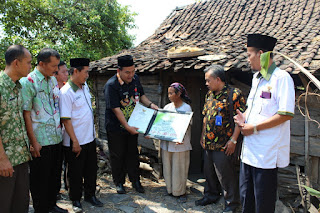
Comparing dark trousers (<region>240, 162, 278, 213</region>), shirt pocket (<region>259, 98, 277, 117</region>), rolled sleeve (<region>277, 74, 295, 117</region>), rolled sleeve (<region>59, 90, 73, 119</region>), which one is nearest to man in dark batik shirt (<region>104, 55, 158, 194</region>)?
rolled sleeve (<region>59, 90, 73, 119</region>)

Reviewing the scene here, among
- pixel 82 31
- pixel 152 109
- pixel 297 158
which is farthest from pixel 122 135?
pixel 82 31

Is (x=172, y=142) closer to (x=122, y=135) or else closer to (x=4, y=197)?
(x=122, y=135)

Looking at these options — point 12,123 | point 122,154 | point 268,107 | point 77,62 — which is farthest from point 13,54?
point 268,107

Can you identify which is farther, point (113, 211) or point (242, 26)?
point (242, 26)

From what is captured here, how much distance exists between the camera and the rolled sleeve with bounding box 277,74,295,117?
2.39 m

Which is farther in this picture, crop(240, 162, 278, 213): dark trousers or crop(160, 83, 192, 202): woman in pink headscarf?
crop(160, 83, 192, 202): woman in pink headscarf

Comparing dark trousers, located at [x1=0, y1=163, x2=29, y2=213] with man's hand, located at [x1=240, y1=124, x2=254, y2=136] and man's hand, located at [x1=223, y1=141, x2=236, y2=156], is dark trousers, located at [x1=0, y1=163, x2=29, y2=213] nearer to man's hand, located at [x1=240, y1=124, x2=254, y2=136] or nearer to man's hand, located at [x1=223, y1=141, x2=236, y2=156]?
man's hand, located at [x1=240, y1=124, x2=254, y2=136]

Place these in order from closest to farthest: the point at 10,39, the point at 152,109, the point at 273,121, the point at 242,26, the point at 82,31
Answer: the point at 273,121 → the point at 152,109 → the point at 242,26 → the point at 10,39 → the point at 82,31

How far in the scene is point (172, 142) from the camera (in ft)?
13.6

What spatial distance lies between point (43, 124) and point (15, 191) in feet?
2.89

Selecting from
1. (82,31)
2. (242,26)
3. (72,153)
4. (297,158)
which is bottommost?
(297,158)

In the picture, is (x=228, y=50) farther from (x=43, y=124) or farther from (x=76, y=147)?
(x=43, y=124)

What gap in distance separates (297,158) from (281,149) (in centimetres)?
222

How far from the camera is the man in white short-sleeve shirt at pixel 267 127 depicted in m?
2.45
